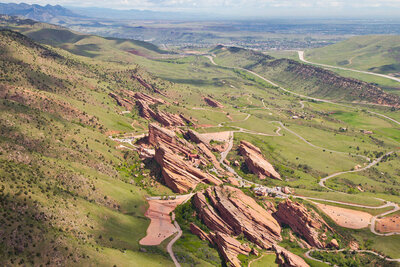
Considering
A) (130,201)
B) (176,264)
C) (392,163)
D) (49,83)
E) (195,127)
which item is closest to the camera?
(176,264)

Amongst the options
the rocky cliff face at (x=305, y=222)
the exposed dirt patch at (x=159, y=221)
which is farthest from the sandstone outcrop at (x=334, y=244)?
the exposed dirt patch at (x=159, y=221)

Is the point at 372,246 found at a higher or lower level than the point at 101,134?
lower

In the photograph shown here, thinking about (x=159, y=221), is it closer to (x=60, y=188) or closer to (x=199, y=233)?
(x=199, y=233)

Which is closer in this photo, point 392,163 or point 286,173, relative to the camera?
point 286,173

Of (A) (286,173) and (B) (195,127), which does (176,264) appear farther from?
(B) (195,127)

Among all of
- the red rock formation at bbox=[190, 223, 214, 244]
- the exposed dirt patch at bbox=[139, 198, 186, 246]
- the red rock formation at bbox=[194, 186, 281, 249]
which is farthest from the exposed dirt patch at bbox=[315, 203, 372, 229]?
the exposed dirt patch at bbox=[139, 198, 186, 246]

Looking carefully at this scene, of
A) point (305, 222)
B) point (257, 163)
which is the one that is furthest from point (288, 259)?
point (257, 163)

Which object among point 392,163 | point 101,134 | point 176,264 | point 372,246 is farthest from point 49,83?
point 392,163

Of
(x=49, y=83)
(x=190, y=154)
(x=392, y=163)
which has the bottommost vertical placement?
(x=392, y=163)
